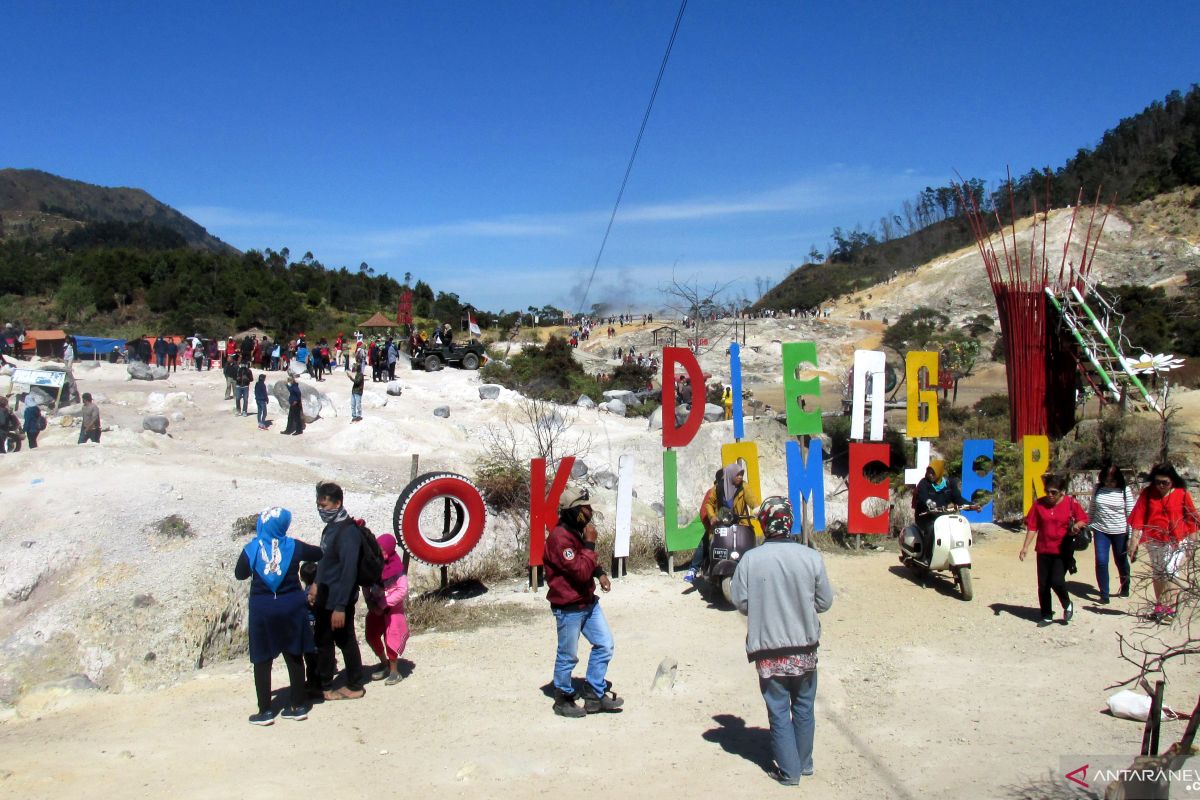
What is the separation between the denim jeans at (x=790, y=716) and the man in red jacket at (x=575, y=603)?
4.63 ft

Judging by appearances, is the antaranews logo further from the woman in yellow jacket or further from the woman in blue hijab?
the woman in blue hijab

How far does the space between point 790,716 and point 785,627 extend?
24.9 inches

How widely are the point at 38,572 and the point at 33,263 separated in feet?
232

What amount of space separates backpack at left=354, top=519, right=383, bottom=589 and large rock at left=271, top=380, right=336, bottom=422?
50.8 ft

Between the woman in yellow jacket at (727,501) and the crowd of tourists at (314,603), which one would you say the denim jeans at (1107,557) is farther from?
the crowd of tourists at (314,603)

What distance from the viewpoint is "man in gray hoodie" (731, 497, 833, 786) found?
17.0 feet

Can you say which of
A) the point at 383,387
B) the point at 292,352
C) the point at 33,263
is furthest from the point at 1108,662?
the point at 33,263

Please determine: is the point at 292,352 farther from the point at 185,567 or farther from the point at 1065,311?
the point at 1065,311

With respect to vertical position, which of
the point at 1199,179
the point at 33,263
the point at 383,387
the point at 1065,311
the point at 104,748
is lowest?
the point at 104,748

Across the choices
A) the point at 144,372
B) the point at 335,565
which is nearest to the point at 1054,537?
the point at 335,565

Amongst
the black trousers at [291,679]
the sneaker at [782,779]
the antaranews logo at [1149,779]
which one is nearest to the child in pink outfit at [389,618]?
the black trousers at [291,679]

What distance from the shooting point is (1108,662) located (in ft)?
25.0

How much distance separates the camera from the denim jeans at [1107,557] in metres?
9.16

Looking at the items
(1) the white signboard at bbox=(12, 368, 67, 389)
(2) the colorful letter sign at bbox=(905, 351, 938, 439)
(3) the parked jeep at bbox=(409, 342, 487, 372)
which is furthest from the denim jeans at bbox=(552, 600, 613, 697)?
(3) the parked jeep at bbox=(409, 342, 487, 372)
